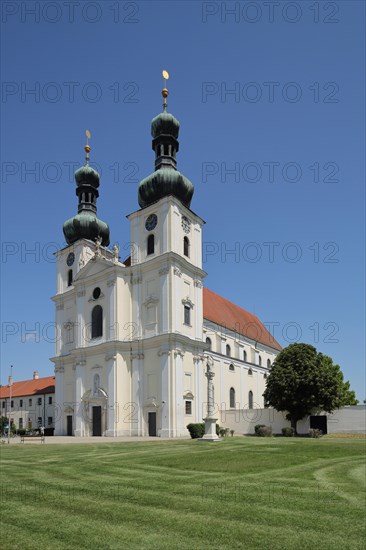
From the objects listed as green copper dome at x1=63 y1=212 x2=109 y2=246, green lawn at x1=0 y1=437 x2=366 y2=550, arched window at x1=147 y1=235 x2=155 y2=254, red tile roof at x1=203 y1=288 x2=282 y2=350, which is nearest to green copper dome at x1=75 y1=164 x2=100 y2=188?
green copper dome at x1=63 y1=212 x2=109 y2=246

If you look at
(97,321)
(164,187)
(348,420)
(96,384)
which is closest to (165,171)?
(164,187)

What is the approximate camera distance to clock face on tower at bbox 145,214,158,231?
146ft

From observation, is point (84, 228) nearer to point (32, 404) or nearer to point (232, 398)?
point (232, 398)

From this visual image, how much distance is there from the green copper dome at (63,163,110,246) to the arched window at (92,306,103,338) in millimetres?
9481

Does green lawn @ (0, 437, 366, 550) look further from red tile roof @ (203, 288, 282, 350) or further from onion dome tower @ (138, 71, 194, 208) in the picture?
red tile roof @ (203, 288, 282, 350)

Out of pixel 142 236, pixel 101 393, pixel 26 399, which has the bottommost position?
pixel 26 399

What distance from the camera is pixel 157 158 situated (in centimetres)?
4722

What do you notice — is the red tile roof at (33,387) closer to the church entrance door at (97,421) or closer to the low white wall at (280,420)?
the church entrance door at (97,421)

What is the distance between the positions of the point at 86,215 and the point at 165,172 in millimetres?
12086

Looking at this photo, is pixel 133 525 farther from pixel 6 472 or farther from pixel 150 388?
pixel 150 388

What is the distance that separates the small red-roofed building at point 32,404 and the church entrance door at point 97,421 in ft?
79.0

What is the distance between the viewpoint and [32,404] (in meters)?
71.1

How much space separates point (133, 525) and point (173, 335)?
31.6 m

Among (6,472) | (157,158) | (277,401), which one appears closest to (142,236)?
(157,158)
